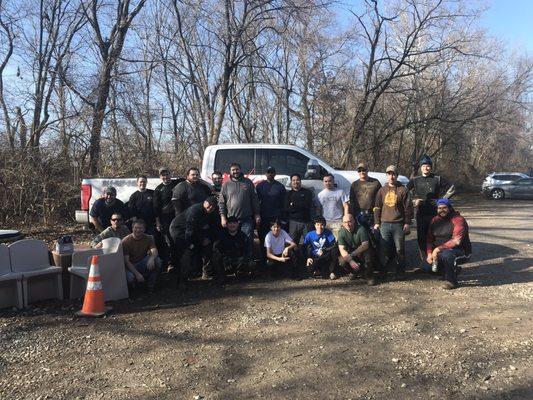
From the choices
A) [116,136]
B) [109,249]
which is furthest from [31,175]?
[109,249]

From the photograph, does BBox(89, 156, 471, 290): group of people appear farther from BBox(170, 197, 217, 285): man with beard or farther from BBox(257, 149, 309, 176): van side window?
BBox(257, 149, 309, 176): van side window

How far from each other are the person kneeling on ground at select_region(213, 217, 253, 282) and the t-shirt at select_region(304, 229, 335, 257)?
0.95 meters

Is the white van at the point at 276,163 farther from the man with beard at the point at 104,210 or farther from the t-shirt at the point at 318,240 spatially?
the man with beard at the point at 104,210

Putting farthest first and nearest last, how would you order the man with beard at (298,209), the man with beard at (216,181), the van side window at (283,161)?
the van side window at (283,161) < the man with beard at (216,181) < the man with beard at (298,209)

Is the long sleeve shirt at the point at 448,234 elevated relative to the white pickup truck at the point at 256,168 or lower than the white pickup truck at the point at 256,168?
lower

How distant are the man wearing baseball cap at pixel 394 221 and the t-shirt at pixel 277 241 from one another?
4.88 ft

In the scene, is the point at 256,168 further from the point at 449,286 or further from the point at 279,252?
the point at 449,286

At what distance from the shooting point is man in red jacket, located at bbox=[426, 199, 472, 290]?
6551 millimetres

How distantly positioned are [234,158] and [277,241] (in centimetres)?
256

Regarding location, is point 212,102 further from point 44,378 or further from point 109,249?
point 44,378

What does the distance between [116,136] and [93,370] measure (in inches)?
533

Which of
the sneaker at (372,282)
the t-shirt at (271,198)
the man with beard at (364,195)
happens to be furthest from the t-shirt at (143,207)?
the sneaker at (372,282)

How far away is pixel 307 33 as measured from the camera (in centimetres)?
1923

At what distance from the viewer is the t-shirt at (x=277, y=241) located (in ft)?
24.2
